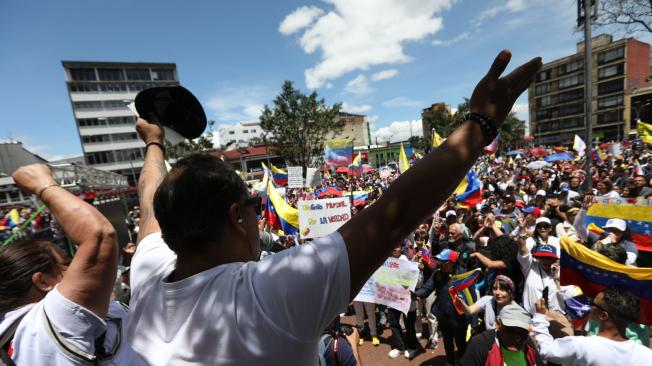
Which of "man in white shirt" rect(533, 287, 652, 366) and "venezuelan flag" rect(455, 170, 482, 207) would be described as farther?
"venezuelan flag" rect(455, 170, 482, 207)

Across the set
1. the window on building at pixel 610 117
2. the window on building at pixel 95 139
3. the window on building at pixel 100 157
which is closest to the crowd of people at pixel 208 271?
the window on building at pixel 100 157

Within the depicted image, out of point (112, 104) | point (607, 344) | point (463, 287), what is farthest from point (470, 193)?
point (112, 104)

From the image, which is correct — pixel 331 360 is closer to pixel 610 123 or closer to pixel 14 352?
pixel 14 352

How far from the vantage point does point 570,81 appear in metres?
61.8

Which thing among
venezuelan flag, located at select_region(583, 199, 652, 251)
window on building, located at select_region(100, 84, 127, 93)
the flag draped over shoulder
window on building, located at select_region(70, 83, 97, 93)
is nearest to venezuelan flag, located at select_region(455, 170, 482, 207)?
venezuelan flag, located at select_region(583, 199, 652, 251)

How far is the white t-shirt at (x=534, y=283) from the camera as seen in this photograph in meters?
3.81

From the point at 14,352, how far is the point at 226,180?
1.12 m

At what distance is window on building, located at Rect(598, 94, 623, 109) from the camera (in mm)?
54616

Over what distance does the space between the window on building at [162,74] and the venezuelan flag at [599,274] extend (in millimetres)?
63977

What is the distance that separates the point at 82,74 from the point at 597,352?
64239 millimetres

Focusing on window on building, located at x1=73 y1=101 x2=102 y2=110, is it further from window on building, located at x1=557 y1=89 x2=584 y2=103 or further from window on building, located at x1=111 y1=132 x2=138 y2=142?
window on building, located at x1=557 y1=89 x2=584 y2=103

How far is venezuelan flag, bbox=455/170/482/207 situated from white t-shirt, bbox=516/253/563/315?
300 centimetres

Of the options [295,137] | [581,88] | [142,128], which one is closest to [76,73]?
[295,137]

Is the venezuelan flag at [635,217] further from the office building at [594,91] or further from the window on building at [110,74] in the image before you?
the window on building at [110,74]
